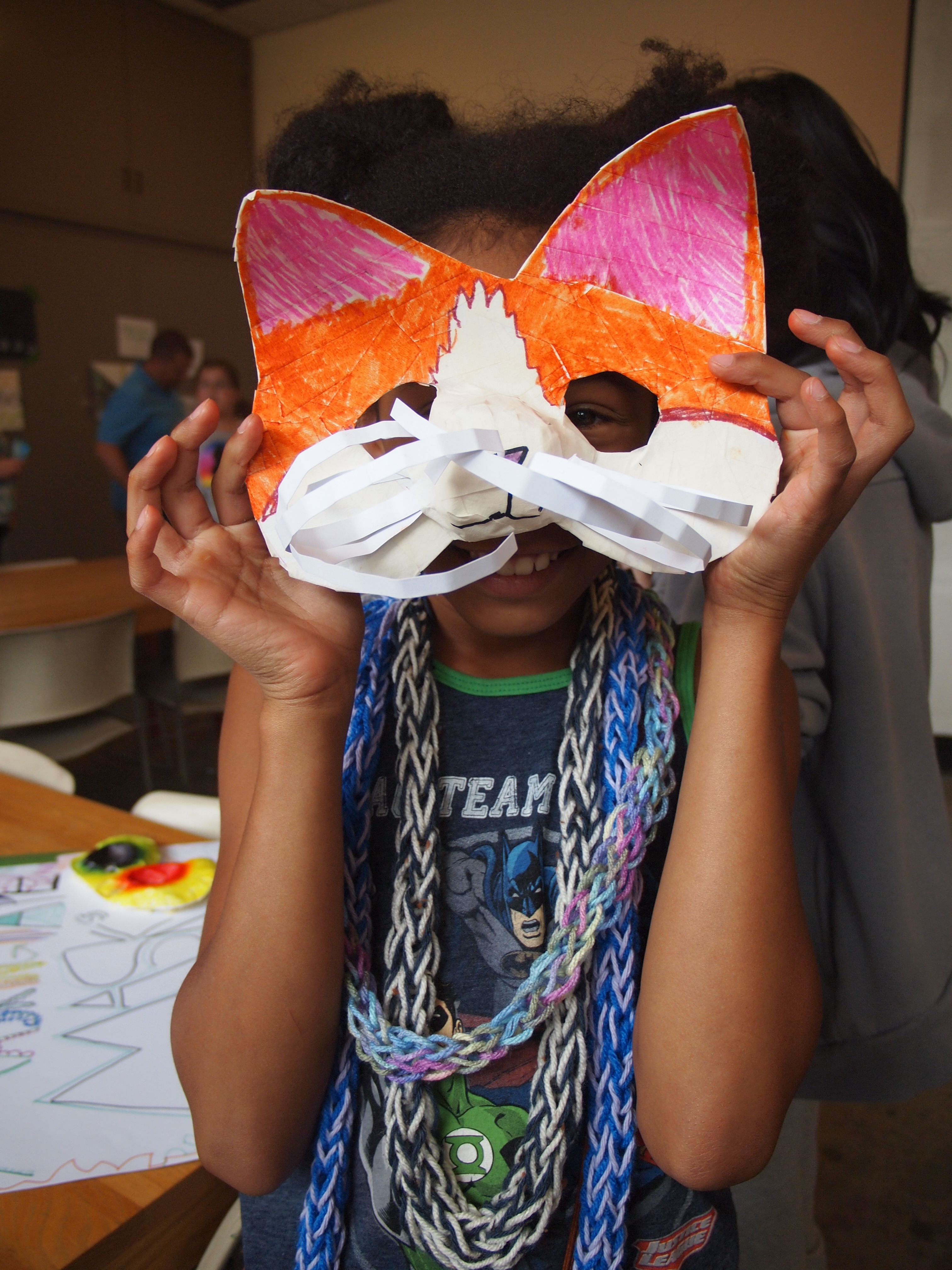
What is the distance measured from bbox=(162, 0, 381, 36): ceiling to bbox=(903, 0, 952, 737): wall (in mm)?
2617

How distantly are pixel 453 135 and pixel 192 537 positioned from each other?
15.8 inches

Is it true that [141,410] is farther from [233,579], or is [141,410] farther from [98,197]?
[233,579]

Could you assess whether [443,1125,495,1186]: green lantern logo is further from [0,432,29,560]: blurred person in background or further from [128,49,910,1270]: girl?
[0,432,29,560]: blurred person in background

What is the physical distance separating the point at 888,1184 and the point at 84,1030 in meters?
1.48

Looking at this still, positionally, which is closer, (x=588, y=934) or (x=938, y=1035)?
(x=588, y=934)

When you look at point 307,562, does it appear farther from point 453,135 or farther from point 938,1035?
point 938,1035

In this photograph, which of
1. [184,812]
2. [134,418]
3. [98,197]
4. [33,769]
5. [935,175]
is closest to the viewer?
[184,812]

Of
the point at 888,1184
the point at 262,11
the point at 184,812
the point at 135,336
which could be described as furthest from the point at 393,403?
the point at 262,11

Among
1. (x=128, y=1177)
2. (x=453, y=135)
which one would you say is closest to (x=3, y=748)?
(x=128, y=1177)

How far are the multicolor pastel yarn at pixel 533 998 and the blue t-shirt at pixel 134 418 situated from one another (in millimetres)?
3635

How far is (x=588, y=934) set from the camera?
0.66 meters

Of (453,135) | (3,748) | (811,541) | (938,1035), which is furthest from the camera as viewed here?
(3,748)

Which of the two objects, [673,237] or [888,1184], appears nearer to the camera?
[673,237]

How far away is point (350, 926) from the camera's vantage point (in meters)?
0.70
